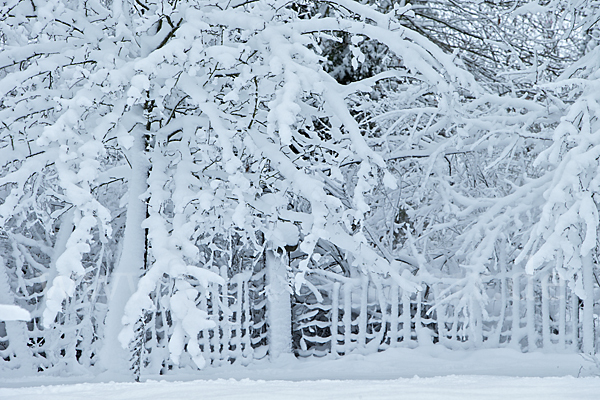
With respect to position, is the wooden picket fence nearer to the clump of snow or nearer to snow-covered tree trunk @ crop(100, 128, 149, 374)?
snow-covered tree trunk @ crop(100, 128, 149, 374)

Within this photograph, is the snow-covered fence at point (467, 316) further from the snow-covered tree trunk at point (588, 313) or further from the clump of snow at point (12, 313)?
the clump of snow at point (12, 313)

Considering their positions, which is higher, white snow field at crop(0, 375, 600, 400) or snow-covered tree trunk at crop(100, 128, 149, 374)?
snow-covered tree trunk at crop(100, 128, 149, 374)

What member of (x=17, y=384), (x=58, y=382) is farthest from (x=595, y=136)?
(x=17, y=384)

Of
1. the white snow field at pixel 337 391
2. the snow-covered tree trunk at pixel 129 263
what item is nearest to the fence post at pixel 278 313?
the snow-covered tree trunk at pixel 129 263

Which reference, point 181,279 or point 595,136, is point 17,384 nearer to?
point 181,279

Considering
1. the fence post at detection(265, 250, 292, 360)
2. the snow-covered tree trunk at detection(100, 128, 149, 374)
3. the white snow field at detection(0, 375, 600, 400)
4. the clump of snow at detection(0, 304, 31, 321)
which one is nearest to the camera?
the clump of snow at detection(0, 304, 31, 321)

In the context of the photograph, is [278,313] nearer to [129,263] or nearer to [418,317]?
[418,317]

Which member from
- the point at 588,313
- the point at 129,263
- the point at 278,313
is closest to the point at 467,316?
the point at 588,313

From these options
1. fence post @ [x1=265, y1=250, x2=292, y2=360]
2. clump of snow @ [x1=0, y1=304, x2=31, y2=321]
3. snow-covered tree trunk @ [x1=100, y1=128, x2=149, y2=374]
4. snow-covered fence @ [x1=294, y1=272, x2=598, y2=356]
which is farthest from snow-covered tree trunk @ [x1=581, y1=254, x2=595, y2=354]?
clump of snow @ [x1=0, y1=304, x2=31, y2=321]

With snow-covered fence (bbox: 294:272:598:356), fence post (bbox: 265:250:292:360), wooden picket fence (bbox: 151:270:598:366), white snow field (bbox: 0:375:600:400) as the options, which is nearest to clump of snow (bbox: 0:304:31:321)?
white snow field (bbox: 0:375:600:400)

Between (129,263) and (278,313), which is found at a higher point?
(129,263)

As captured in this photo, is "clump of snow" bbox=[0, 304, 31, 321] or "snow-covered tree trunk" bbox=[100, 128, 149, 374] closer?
"clump of snow" bbox=[0, 304, 31, 321]

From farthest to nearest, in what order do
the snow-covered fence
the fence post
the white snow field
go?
1. the fence post
2. the snow-covered fence
3. the white snow field

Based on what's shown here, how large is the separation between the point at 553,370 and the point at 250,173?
3793 millimetres
